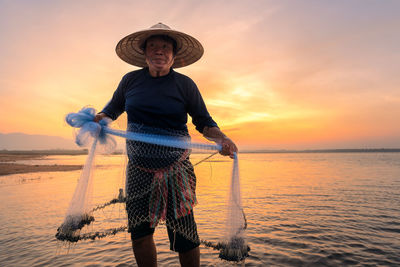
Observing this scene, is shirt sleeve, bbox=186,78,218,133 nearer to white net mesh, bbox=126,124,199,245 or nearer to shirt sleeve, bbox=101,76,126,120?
white net mesh, bbox=126,124,199,245

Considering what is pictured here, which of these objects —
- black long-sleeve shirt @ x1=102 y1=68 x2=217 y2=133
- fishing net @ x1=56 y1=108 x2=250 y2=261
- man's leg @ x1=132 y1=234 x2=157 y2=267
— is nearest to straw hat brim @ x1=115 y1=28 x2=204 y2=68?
black long-sleeve shirt @ x1=102 y1=68 x2=217 y2=133

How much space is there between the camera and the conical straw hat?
2242mm

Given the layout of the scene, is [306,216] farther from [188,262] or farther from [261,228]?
[188,262]

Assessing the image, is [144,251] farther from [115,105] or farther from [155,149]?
[115,105]

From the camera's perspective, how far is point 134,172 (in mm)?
2271

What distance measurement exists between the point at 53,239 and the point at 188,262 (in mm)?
3979

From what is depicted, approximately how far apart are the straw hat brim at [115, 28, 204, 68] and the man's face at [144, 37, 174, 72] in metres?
0.08

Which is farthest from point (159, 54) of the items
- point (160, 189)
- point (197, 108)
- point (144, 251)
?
point (144, 251)

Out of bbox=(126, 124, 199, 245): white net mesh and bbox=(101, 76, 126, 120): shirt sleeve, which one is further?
bbox=(101, 76, 126, 120): shirt sleeve

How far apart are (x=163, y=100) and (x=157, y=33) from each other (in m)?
0.67

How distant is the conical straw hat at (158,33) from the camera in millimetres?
2242

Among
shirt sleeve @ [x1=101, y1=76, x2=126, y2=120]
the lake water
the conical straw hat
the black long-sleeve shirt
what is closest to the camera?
the black long-sleeve shirt

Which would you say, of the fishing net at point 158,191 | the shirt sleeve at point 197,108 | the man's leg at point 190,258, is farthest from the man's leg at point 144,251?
the shirt sleeve at point 197,108

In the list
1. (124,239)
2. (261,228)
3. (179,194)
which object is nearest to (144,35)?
(179,194)
